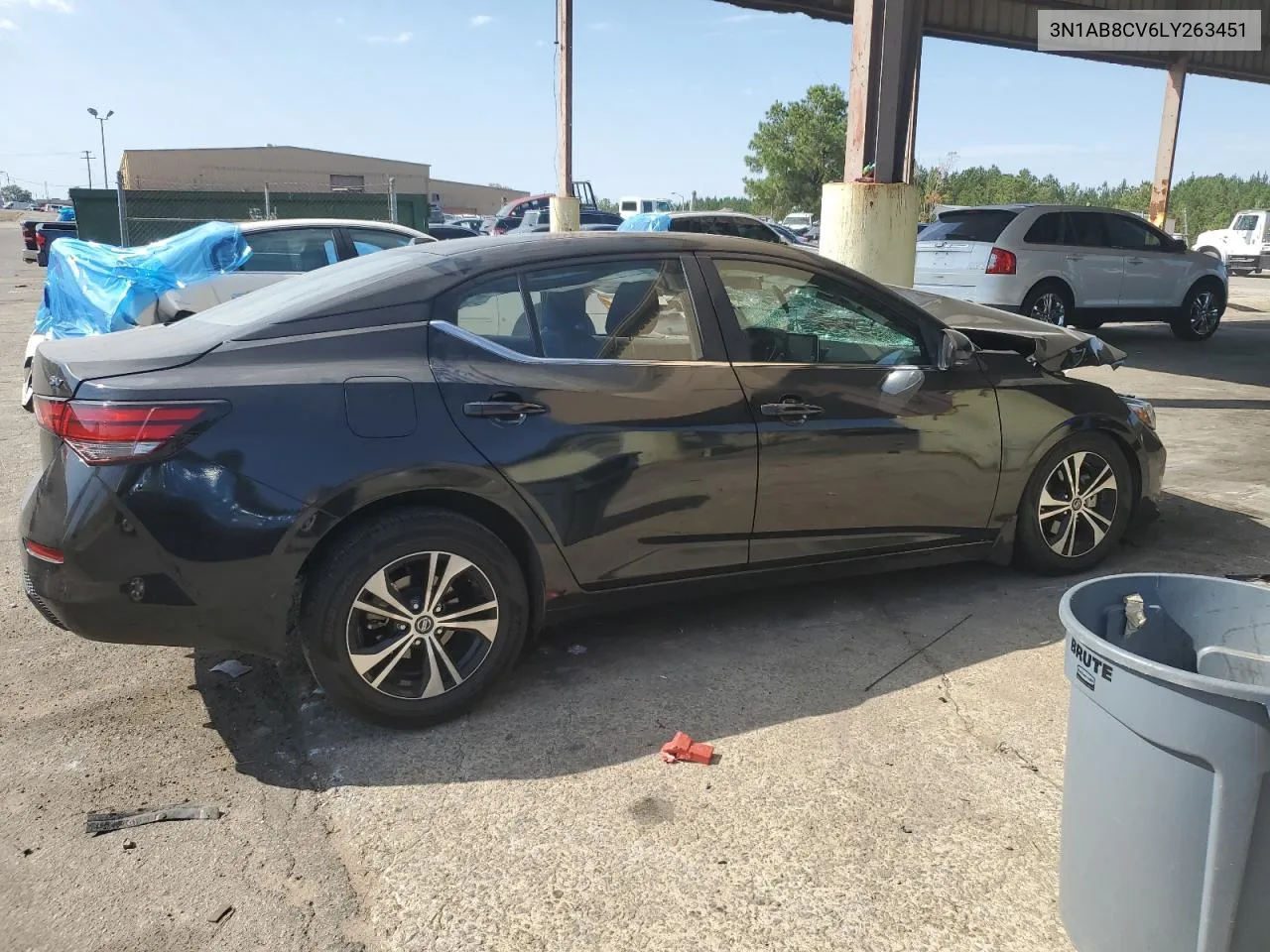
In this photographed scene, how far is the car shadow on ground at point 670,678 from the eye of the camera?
3.23 meters

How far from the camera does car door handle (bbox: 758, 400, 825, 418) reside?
379cm

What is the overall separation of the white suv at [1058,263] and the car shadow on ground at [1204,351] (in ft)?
2.00

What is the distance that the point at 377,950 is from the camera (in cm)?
238

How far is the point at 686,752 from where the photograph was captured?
3.20 m

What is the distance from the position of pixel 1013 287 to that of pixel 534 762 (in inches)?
396

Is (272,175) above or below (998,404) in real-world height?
above

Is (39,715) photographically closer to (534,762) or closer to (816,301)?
(534,762)

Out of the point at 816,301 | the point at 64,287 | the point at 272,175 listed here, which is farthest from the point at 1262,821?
the point at 272,175

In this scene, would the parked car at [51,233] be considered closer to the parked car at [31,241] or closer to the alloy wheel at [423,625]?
the parked car at [31,241]

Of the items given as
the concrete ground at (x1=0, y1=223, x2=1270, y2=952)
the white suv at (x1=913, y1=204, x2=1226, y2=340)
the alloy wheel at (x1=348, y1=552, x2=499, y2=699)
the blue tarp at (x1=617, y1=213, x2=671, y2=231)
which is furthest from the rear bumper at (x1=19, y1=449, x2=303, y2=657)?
the blue tarp at (x1=617, y1=213, x2=671, y2=231)

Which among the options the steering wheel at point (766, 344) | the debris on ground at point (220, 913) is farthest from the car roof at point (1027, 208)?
the debris on ground at point (220, 913)

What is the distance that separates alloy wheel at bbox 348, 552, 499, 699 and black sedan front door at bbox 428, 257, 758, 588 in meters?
0.35

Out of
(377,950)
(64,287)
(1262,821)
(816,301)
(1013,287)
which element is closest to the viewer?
(1262,821)

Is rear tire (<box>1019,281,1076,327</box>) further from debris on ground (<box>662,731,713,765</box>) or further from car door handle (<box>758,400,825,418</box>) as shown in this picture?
debris on ground (<box>662,731,713,765</box>)
